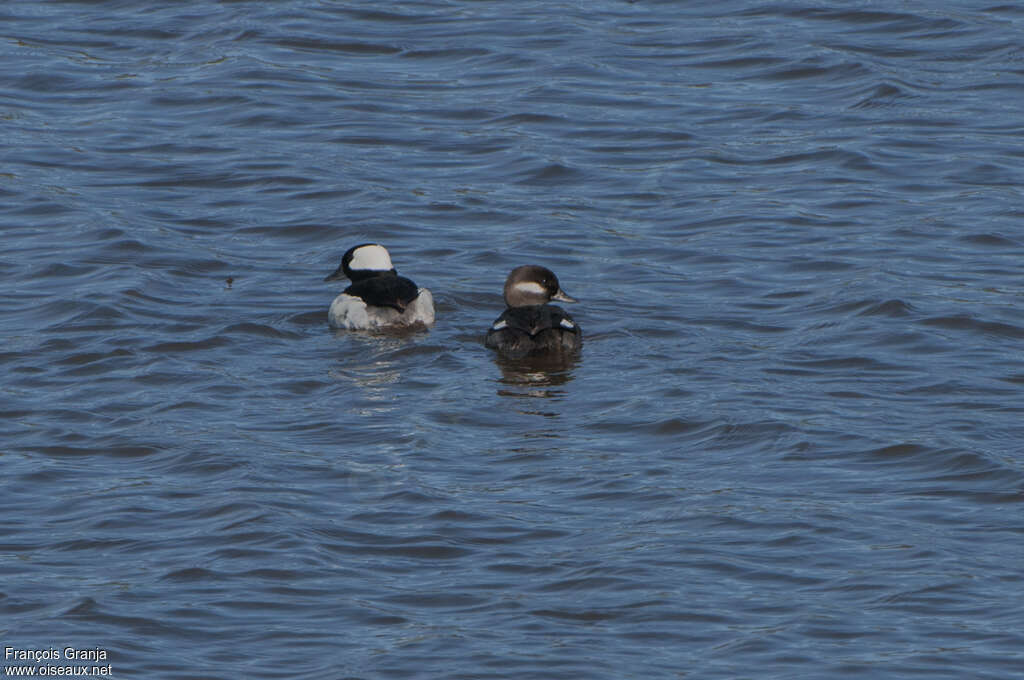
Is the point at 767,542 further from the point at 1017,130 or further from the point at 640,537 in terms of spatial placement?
the point at 1017,130

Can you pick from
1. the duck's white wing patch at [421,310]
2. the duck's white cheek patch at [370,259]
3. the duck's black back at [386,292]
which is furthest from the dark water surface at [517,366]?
the duck's white cheek patch at [370,259]

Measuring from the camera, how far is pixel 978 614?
7.45 m

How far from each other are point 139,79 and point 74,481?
9370 millimetres

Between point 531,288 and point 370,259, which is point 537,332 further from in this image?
point 370,259

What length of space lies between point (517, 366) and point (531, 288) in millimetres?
782

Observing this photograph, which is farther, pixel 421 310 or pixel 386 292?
pixel 421 310

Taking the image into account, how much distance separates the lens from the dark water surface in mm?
7602

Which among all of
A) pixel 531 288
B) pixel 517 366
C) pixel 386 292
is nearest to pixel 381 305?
pixel 386 292

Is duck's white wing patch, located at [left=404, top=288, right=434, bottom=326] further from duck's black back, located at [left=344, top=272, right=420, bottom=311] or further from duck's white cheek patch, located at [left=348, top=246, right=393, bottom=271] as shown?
duck's white cheek patch, located at [left=348, top=246, right=393, bottom=271]

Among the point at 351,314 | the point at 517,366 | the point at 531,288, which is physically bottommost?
the point at 517,366

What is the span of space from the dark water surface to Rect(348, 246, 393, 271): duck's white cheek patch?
39 cm

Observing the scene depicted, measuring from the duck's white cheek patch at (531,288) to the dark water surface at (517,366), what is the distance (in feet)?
1.34

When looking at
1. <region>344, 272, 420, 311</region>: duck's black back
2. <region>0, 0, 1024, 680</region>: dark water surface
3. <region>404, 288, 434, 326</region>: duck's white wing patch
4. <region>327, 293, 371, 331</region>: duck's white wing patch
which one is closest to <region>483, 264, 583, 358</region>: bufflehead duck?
<region>0, 0, 1024, 680</region>: dark water surface

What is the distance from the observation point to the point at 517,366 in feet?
37.5
